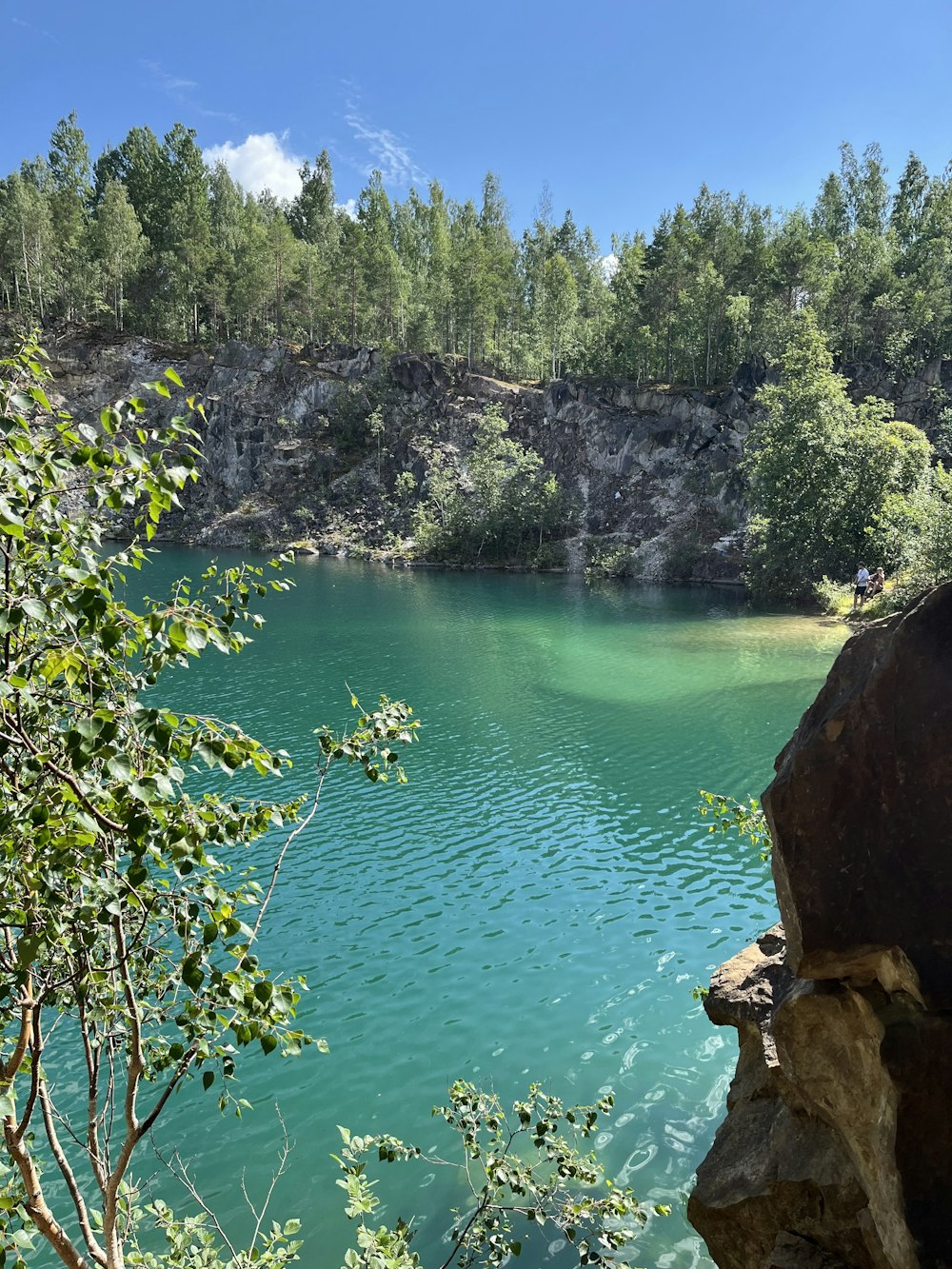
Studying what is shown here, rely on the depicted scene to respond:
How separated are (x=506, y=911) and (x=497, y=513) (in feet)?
201

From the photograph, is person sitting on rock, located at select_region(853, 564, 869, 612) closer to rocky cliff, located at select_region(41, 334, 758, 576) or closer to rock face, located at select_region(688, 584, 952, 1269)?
rocky cliff, located at select_region(41, 334, 758, 576)

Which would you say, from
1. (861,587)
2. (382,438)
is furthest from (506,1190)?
(382,438)

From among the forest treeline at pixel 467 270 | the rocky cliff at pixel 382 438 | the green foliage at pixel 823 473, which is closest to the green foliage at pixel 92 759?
the green foliage at pixel 823 473

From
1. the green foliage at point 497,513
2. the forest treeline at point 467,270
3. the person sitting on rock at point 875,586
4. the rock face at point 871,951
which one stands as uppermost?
the forest treeline at point 467,270

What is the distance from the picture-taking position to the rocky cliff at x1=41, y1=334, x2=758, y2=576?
73.0 meters

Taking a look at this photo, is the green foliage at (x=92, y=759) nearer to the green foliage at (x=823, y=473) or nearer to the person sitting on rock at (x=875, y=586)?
the person sitting on rock at (x=875, y=586)

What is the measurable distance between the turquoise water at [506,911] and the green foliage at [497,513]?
40.6 m

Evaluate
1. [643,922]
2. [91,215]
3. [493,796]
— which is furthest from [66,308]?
[643,922]

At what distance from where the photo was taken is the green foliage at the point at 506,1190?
498cm

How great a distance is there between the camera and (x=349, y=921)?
46.9ft

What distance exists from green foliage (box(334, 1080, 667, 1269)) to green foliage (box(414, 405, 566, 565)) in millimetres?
65696

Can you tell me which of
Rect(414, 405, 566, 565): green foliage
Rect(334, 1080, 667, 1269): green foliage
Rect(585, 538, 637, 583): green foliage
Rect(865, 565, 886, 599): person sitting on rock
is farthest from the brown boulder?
Rect(414, 405, 566, 565): green foliage

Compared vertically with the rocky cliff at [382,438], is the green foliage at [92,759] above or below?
below

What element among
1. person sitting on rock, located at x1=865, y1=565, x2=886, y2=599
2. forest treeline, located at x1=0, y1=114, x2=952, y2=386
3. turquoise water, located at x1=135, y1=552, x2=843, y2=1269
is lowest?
turquoise water, located at x1=135, y1=552, x2=843, y2=1269
